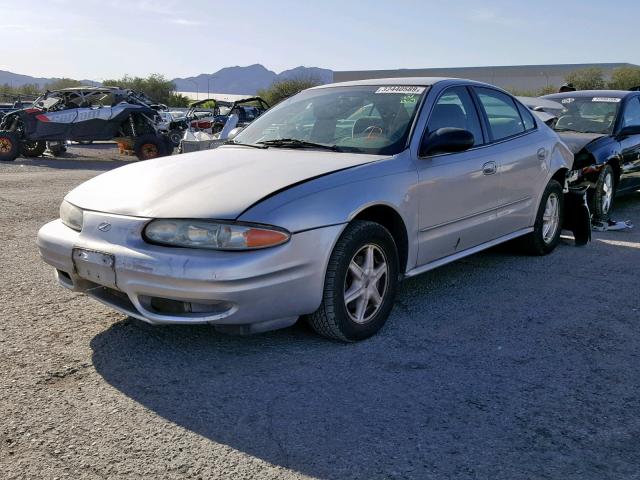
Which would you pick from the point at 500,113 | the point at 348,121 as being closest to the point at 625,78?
the point at 500,113

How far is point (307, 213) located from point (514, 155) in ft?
8.16

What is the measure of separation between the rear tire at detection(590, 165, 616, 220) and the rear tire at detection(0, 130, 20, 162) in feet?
45.1

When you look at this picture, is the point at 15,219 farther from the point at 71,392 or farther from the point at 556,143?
the point at 556,143

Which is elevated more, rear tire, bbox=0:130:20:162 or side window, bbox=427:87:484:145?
side window, bbox=427:87:484:145

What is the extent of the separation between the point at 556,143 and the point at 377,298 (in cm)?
301

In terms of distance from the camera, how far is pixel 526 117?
18.9ft

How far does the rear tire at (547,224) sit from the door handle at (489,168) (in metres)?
1.05

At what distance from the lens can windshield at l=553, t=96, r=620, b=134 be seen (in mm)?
8312

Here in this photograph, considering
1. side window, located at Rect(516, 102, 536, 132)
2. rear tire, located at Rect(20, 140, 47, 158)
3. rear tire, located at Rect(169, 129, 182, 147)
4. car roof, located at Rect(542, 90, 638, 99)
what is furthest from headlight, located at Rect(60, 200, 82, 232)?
rear tire, located at Rect(169, 129, 182, 147)

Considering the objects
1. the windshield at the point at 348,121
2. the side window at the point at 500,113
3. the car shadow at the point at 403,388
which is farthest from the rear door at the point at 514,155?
the car shadow at the point at 403,388

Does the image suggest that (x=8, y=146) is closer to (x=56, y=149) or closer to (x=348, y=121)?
(x=56, y=149)

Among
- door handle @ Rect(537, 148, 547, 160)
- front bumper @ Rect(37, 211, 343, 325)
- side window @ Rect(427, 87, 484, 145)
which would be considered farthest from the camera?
door handle @ Rect(537, 148, 547, 160)

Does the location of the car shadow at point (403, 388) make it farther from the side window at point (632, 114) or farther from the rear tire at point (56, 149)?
the rear tire at point (56, 149)

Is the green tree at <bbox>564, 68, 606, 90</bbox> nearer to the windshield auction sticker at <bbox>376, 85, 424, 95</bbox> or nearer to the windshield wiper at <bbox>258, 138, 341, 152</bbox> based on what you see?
the windshield auction sticker at <bbox>376, 85, 424, 95</bbox>
